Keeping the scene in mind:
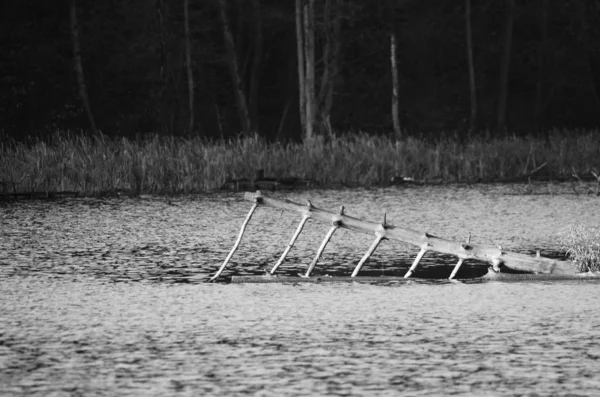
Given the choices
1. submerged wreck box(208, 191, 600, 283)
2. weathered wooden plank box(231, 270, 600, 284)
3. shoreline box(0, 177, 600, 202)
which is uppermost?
submerged wreck box(208, 191, 600, 283)

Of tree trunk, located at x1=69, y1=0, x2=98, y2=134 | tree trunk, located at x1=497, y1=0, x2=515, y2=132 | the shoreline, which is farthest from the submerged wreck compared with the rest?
tree trunk, located at x1=497, y1=0, x2=515, y2=132

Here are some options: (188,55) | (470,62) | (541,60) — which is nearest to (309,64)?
(188,55)

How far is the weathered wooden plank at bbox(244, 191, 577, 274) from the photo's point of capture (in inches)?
423

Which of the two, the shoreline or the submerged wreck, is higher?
the submerged wreck

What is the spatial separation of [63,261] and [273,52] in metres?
34.2

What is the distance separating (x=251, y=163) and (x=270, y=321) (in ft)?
48.3

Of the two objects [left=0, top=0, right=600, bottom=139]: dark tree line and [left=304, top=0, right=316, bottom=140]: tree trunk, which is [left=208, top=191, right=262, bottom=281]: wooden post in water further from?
[left=0, top=0, right=600, bottom=139]: dark tree line

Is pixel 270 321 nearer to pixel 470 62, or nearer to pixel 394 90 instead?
pixel 394 90

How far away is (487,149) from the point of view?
2564 cm

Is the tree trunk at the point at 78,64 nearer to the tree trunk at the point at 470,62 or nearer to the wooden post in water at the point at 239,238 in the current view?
the tree trunk at the point at 470,62

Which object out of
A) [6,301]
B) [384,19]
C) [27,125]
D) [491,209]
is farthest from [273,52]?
[6,301]

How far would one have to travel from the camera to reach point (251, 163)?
23.5 m

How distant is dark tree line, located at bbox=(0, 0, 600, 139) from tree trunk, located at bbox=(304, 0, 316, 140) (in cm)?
9

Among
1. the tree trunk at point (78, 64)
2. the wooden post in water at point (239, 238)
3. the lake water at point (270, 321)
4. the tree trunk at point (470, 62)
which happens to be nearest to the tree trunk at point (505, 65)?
the tree trunk at point (470, 62)
